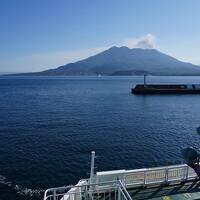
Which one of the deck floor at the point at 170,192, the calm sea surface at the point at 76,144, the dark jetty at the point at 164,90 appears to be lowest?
the calm sea surface at the point at 76,144

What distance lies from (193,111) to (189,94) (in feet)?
119

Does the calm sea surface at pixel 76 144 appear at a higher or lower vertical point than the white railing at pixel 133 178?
lower

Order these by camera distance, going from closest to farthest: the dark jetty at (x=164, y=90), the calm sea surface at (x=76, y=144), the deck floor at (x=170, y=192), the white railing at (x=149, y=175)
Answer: the deck floor at (x=170, y=192) → the white railing at (x=149, y=175) → the calm sea surface at (x=76, y=144) → the dark jetty at (x=164, y=90)

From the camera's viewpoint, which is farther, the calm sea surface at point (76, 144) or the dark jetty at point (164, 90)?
the dark jetty at point (164, 90)

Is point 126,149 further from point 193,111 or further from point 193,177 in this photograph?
point 193,111

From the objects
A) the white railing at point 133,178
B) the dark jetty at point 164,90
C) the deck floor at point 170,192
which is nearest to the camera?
the white railing at point 133,178

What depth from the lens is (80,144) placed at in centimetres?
3155

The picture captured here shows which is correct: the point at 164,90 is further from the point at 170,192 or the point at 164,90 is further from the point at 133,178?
the point at 170,192

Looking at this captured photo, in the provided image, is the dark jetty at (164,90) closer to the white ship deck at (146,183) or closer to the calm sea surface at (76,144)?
the calm sea surface at (76,144)

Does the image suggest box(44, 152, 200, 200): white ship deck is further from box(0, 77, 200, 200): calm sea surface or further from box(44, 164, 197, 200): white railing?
box(0, 77, 200, 200): calm sea surface

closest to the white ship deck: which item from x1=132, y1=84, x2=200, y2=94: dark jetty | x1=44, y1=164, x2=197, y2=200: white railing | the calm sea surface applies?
x1=44, y1=164, x2=197, y2=200: white railing

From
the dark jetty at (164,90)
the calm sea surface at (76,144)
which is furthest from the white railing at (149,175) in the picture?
the dark jetty at (164,90)

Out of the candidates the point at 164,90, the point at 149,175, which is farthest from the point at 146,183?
the point at 164,90

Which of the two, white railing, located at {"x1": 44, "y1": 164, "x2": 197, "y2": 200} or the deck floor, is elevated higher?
white railing, located at {"x1": 44, "y1": 164, "x2": 197, "y2": 200}
